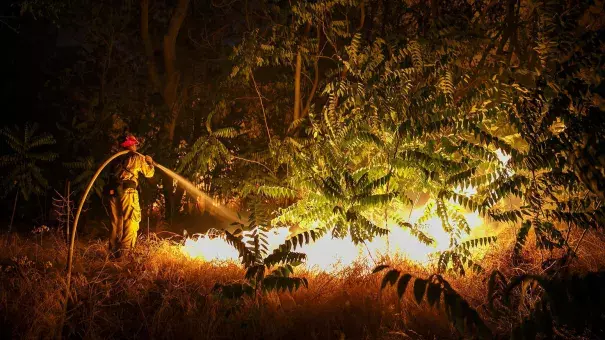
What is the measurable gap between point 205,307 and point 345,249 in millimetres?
3172

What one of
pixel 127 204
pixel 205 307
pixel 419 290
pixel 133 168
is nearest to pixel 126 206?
pixel 127 204

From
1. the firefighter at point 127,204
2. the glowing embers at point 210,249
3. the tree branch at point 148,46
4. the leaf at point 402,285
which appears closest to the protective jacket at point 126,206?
the firefighter at point 127,204

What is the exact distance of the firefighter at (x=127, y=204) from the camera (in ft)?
29.1

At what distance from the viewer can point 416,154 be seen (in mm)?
6547

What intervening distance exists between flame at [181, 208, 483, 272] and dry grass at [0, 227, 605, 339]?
497 millimetres

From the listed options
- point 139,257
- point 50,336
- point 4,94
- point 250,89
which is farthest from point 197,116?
point 50,336

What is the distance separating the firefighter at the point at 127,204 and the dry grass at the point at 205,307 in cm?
138

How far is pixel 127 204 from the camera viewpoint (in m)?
9.16

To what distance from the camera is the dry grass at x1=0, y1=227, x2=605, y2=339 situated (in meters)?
5.48

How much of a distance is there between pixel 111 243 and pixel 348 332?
5.23 m

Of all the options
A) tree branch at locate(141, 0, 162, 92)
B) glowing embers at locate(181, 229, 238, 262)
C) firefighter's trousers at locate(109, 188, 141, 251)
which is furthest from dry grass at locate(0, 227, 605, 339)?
tree branch at locate(141, 0, 162, 92)

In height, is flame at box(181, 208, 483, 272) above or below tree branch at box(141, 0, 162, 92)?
below

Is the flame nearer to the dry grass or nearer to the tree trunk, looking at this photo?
the dry grass

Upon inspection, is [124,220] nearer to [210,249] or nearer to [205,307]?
[210,249]
